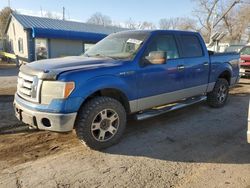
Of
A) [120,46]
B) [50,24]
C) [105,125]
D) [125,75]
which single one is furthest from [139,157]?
[50,24]

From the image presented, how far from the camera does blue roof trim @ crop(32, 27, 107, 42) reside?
19.9 metres

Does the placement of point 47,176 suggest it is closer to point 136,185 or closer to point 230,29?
point 136,185

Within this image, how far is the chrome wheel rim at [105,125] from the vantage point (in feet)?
13.5

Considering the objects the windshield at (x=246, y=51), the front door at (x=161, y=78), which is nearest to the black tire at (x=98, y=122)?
the front door at (x=161, y=78)

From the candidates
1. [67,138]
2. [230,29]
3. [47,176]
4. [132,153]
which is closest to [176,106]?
[132,153]

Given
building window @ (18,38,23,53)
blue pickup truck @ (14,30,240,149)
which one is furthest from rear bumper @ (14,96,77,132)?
building window @ (18,38,23,53)

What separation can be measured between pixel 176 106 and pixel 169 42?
1357 mm

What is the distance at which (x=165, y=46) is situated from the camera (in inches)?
203

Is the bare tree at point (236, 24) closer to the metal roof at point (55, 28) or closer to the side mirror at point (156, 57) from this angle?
the metal roof at point (55, 28)

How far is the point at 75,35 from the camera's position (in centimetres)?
2214

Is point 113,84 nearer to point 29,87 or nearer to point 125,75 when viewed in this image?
point 125,75

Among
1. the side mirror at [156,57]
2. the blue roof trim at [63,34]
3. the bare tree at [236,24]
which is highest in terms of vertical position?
the bare tree at [236,24]

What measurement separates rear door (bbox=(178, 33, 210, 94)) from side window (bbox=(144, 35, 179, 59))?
0.23 meters

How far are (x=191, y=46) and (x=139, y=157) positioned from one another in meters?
3.07
